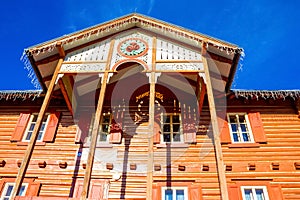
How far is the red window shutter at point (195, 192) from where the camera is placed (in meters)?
9.74

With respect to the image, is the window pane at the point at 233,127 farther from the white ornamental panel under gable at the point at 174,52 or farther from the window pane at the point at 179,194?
the window pane at the point at 179,194

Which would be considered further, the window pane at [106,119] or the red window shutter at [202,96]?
the window pane at [106,119]

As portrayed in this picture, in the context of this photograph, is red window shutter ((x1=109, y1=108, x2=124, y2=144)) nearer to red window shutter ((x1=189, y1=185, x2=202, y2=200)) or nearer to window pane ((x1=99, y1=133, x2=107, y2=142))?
window pane ((x1=99, y1=133, x2=107, y2=142))

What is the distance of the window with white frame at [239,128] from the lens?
11.3 metres

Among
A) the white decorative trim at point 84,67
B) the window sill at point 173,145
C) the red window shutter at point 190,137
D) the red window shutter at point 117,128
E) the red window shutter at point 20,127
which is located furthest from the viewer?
the red window shutter at point 20,127

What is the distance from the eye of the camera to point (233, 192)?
32.1ft

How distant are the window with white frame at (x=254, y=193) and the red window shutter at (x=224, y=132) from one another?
1.85 metres

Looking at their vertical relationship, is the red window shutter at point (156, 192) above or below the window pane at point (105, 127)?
below

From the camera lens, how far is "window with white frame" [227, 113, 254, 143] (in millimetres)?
11336

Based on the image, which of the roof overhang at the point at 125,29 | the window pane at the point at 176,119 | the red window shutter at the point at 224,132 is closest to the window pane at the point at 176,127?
the window pane at the point at 176,119

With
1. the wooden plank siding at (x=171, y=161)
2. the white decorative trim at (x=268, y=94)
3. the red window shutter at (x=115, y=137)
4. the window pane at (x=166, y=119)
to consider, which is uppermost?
the white decorative trim at (x=268, y=94)

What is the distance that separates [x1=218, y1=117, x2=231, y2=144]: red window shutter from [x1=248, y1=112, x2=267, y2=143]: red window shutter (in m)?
0.97

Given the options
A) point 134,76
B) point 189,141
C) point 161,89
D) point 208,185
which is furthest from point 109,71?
point 208,185

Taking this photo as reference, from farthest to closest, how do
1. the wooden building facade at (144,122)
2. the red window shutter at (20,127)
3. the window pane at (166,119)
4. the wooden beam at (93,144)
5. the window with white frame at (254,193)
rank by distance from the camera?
the window pane at (166,119), the red window shutter at (20,127), the wooden building facade at (144,122), the window with white frame at (254,193), the wooden beam at (93,144)
